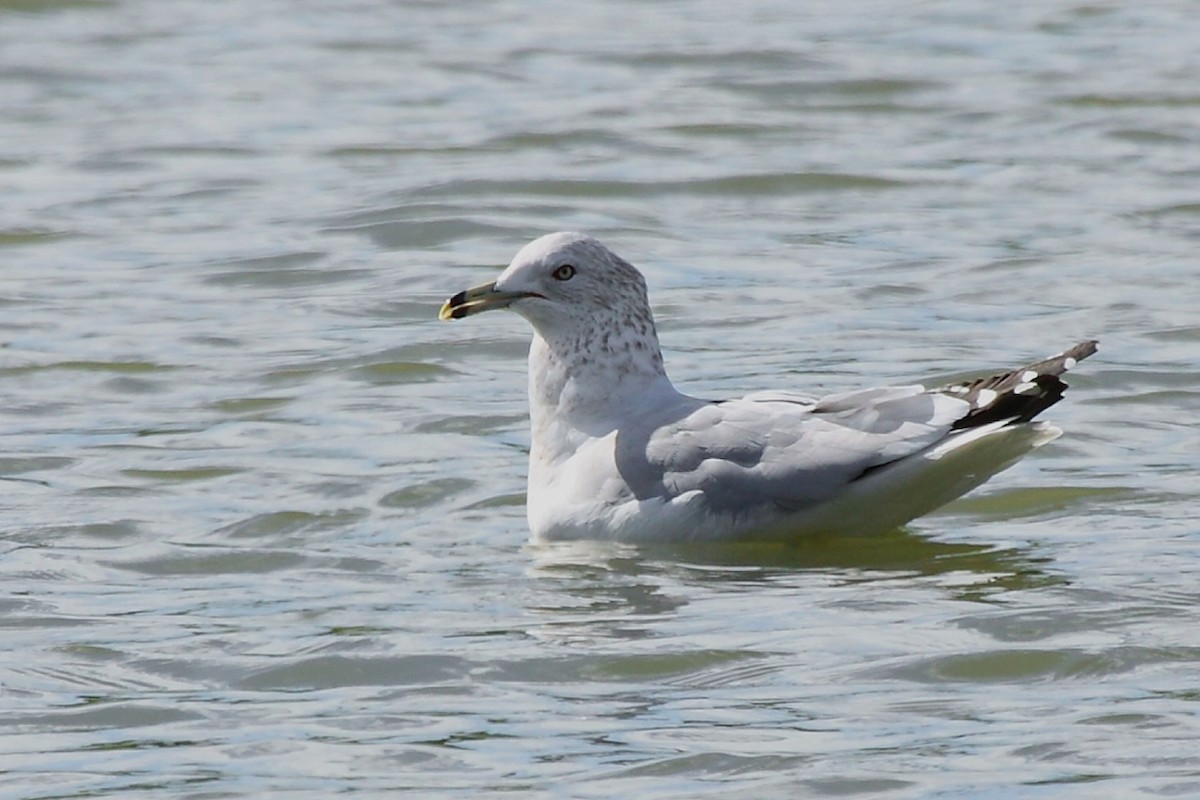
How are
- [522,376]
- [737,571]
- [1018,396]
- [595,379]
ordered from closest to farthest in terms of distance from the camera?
[1018,396], [737,571], [595,379], [522,376]

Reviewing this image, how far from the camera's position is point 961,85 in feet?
58.3

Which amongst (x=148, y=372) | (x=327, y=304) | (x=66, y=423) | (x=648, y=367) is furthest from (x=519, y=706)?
(x=327, y=304)

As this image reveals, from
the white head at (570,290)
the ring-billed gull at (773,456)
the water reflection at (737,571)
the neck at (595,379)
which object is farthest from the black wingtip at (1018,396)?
the white head at (570,290)

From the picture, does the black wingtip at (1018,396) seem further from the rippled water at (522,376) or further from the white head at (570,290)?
the white head at (570,290)

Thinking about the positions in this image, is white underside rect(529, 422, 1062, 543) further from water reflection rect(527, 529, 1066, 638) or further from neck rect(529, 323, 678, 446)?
neck rect(529, 323, 678, 446)

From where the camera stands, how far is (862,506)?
8023 millimetres

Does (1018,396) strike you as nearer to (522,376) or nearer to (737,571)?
(737,571)

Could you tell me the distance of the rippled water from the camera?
6.32 metres

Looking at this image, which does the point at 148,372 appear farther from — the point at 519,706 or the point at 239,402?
the point at 519,706

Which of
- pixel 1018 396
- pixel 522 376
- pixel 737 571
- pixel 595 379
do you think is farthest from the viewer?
pixel 522 376

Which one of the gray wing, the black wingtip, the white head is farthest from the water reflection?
the white head

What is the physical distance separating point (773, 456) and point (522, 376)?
11.1ft

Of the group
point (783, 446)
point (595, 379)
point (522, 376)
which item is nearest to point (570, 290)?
point (595, 379)

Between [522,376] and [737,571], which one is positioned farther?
[522,376]
